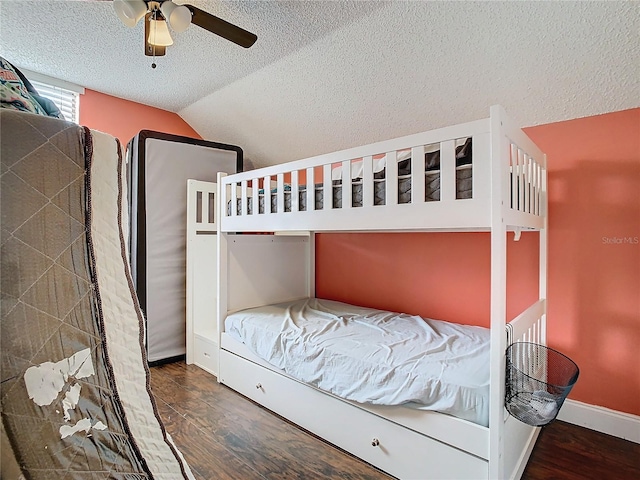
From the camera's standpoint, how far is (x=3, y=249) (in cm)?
53

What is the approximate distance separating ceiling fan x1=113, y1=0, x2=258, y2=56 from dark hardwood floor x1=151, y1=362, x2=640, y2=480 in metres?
2.05

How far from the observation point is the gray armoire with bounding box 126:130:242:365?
2.80 meters

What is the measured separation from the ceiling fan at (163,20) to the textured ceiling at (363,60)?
0.32 m

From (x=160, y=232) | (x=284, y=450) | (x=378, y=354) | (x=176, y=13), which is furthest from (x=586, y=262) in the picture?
(x=160, y=232)

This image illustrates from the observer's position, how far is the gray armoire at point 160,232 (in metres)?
2.80

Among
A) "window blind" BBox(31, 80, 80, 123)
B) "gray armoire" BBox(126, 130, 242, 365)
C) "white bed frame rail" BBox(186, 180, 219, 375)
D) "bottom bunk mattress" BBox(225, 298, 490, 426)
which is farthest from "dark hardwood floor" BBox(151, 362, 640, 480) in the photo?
"window blind" BBox(31, 80, 80, 123)

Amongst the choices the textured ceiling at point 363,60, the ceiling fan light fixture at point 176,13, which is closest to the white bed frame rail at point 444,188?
the textured ceiling at point 363,60

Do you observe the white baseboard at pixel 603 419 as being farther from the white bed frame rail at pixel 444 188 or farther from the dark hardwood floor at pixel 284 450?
the white bed frame rail at pixel 444 188

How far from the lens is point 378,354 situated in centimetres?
164

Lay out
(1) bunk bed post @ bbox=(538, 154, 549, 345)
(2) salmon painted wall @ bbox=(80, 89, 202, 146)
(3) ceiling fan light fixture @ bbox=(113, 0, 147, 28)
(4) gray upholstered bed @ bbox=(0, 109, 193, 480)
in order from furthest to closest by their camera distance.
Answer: (2) salmon painted wall @ bbox=(80, 89, 202, 146) < (1) bunk bed post @ bbox=(538, 154, 549, 345) < (3) ceiling fan light fixture @ bbox=(113, 0, 147, 28) < (4) gray upholstered bed @ bbox=(0, 109, 193, 480)

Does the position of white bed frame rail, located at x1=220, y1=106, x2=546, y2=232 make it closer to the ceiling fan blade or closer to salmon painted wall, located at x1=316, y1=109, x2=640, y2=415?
salmon painted wall, located at x1=316, y1=109, x2=640, y2=415

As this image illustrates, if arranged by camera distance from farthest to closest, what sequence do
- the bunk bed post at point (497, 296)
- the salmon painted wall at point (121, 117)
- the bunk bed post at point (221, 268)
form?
1. the salmon painted wall at point (121, 117)
2. the bunk bed post at point (221, 268)
3. the bunk bed post at point (497, 296)

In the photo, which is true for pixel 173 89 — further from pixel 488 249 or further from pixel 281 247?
pixel 488 249

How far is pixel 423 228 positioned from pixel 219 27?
1423 mm
